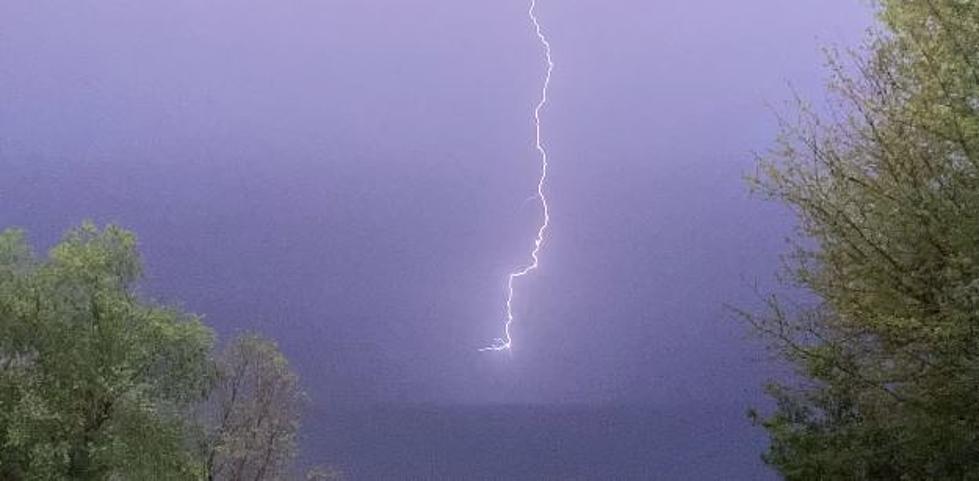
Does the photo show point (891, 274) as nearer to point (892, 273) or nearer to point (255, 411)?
point (892, 273)

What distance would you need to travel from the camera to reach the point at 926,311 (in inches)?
389

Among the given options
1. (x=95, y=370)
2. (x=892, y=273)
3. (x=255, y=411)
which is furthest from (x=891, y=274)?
(x=255, y=411)

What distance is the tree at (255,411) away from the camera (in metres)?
26.8

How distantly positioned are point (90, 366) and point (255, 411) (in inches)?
357

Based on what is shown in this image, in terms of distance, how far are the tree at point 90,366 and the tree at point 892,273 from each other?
12251mm

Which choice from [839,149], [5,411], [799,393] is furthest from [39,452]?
[839,149]

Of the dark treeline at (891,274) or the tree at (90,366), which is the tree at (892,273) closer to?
the dark treeline at (891,274)

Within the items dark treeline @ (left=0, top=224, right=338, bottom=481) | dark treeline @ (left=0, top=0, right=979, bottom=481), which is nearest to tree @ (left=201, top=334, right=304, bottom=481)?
dark treeline @ (left=0, top=224, right=338, bottom=481)

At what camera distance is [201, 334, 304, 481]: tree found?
87.9 ft

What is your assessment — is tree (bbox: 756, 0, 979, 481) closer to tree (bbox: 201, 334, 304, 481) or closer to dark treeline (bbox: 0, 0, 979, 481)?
dark treeline (bbox: 0, 0, 979, 481)

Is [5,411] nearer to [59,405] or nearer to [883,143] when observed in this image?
[59,405]

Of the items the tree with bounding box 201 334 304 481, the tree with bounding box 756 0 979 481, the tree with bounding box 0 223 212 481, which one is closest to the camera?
the tree with bounding box 756 0 979 481

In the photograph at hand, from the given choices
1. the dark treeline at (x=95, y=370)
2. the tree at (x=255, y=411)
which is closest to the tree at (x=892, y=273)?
the dark treeline at (x=95, y=370)

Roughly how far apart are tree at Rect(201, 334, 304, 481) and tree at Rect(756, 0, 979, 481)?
17534 millimetres
